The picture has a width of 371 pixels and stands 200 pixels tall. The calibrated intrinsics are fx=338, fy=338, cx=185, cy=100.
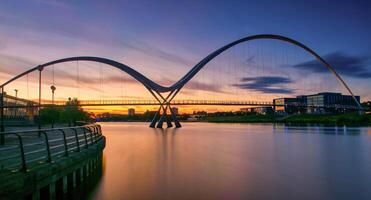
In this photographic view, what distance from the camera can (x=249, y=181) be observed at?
52.8 ft

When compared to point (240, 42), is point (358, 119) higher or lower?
lower

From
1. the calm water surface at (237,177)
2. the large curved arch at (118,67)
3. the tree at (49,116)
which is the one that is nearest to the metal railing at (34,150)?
the calm water surface at (237,177)

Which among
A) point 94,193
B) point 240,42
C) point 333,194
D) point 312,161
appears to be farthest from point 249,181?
point 240,42

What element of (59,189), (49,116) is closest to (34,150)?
(59,189)

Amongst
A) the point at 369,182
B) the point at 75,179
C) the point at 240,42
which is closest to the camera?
the point at 75,179

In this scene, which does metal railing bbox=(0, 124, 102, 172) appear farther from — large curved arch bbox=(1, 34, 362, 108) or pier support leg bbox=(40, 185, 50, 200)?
large curved arch bbox=(1, 34, 362, 108)

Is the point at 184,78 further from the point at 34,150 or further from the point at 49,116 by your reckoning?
the point at 34,150

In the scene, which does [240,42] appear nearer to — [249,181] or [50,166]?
[249,181]

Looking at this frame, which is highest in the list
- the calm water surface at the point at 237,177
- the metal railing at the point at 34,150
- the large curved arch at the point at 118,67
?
the large curved arch at the point at 118,67

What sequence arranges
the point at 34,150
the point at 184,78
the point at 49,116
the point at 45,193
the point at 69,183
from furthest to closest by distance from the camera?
the point at 49,116 → the point at 184,78 → the point at 34,150 → the point at 69,183 → the point at 45,193

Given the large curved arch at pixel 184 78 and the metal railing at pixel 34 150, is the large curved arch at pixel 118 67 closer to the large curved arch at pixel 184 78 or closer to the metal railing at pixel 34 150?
the large curved arch at pixel 184 78

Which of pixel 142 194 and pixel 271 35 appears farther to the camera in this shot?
pixel 271 35

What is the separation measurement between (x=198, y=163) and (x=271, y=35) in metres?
53.4

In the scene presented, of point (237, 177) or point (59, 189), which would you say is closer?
point (59, 189)
